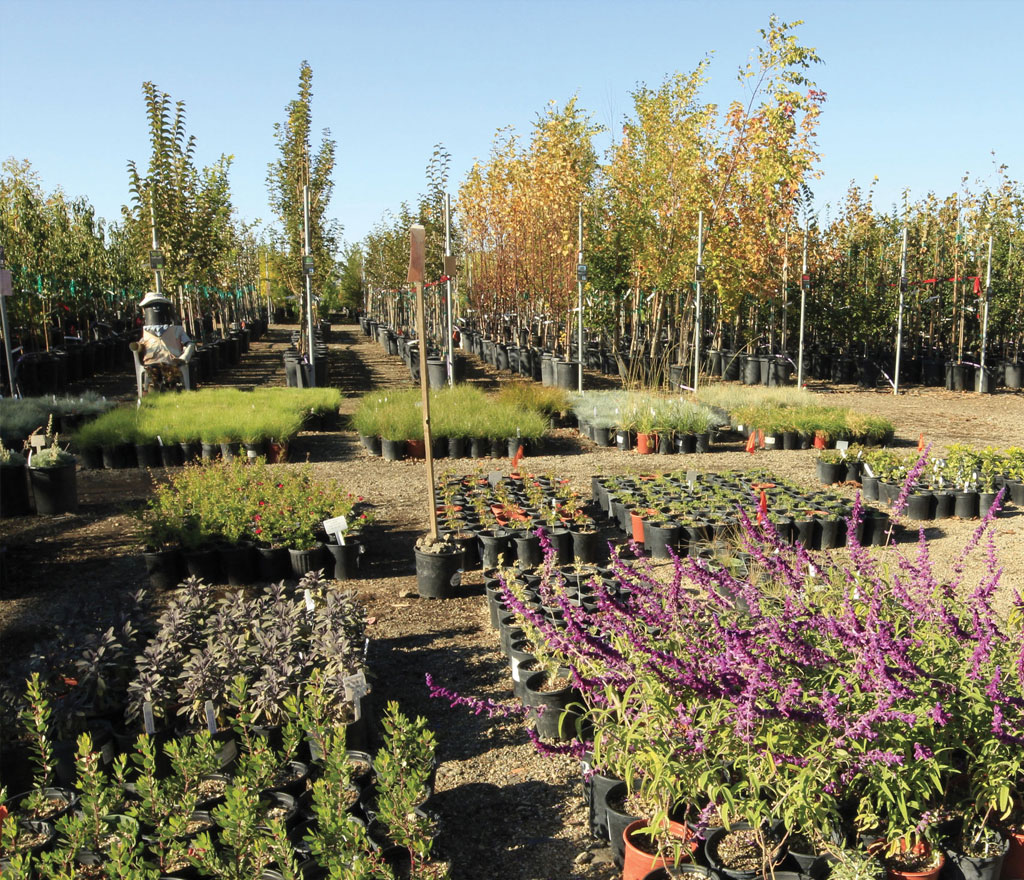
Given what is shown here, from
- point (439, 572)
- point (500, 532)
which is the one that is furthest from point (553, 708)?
point (500, 532)

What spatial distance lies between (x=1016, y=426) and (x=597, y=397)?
535cm

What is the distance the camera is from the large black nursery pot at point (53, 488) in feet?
22.7

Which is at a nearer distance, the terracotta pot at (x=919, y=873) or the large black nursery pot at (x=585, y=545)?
the terracotta pot at (x=919, y=873)

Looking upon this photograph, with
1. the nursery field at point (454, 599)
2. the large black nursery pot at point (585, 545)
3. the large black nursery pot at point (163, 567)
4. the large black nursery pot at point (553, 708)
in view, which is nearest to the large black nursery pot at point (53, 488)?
the nursery field at point (454, 599)

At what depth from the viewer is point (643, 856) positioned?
2.47 meters

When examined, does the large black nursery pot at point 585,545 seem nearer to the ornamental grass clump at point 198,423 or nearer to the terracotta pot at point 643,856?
the terracotta pot at point 643,856

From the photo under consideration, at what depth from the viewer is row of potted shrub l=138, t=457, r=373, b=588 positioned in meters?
5.42

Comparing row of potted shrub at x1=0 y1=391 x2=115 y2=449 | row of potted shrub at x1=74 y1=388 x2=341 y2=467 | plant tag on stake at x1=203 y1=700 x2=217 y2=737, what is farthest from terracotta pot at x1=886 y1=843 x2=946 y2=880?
row of potted shrub at x1=0 y1=391 x2=115 y2=449

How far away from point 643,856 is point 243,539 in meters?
3.83

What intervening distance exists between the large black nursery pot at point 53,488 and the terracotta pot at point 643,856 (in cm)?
595

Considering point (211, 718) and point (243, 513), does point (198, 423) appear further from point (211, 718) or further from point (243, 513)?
point (211, 718)

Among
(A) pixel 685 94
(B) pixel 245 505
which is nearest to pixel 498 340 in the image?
(A) pixel 685 94

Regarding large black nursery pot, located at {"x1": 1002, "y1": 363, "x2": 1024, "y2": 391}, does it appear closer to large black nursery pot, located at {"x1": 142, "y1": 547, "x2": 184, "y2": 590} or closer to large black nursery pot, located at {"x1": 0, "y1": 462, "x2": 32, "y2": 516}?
large black nursery pot, located at {"x1": 142, "y1": 547, "x2": 184, "y2": 590}

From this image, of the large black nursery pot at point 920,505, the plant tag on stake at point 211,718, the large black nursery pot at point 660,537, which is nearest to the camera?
the plant tag on stake at point 211,718
